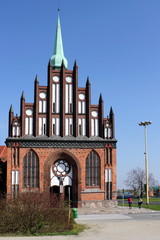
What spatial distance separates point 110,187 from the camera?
141ft

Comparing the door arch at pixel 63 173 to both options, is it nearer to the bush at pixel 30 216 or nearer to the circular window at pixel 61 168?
the circular window at pixel 61 168

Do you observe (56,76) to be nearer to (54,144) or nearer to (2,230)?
(54,144)

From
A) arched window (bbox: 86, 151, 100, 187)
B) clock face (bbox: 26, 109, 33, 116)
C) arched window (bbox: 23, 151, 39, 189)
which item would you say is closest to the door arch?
arched window (bbox: 23, 151, 39, 189)

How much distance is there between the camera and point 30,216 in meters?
20.7

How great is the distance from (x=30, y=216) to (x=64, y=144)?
72.4ft

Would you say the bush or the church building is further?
the church building

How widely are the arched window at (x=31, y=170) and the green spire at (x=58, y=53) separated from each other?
43.1ft

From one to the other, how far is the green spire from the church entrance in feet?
44.3

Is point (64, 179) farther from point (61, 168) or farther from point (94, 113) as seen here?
point (94, 113)

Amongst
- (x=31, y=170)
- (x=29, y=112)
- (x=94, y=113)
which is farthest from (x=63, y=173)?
(x=29, y=112)

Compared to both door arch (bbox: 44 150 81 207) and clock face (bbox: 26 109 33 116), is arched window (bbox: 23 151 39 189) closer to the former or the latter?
door arch (bbox: 44 150 81 207)

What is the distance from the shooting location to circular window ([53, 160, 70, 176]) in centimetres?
4294

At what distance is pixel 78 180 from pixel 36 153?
5.99 m

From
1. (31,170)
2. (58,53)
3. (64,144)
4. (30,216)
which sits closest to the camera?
(30,216)
